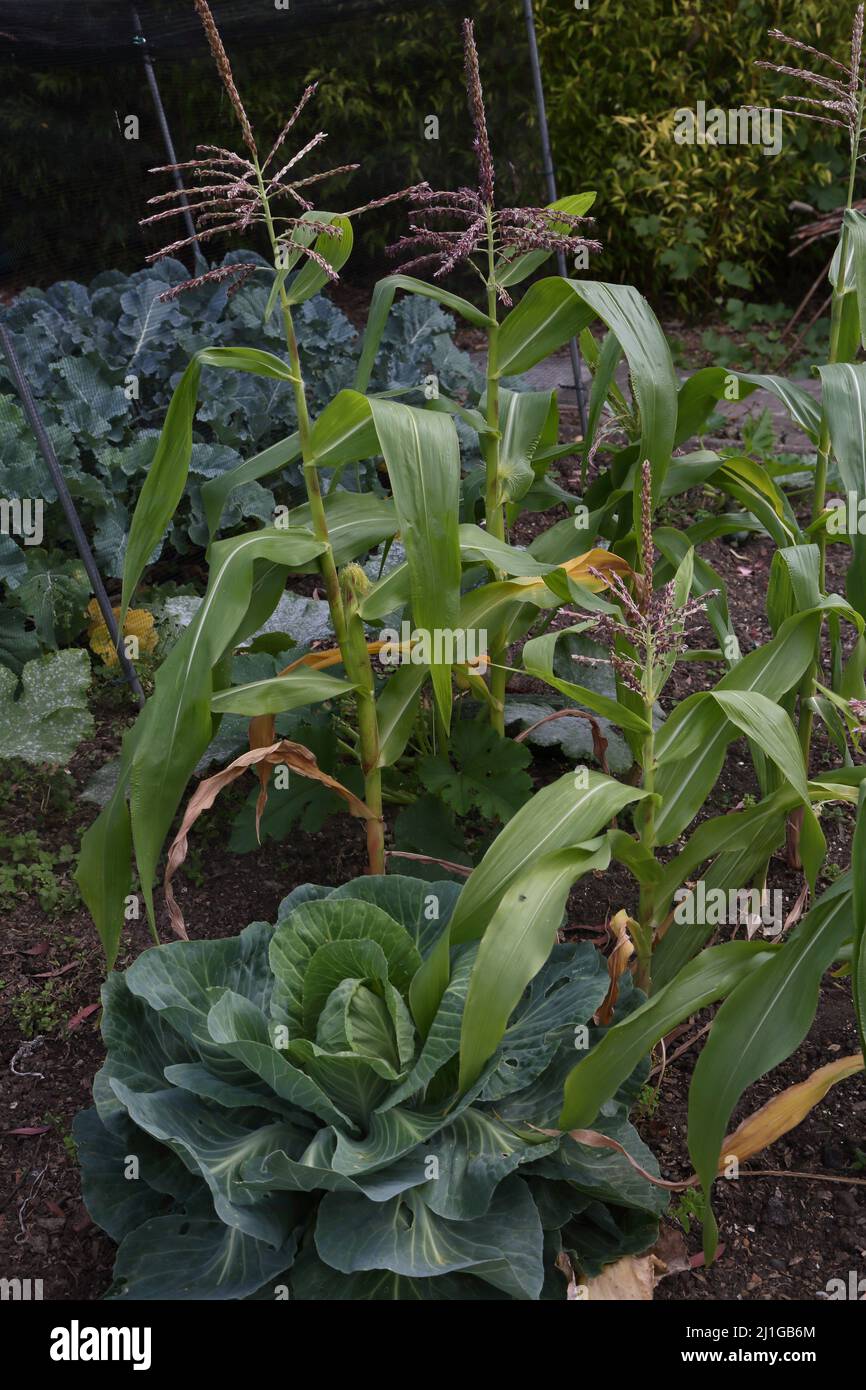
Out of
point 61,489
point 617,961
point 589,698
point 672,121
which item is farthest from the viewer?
point 672,121

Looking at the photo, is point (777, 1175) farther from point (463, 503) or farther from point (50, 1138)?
point (463, 503)

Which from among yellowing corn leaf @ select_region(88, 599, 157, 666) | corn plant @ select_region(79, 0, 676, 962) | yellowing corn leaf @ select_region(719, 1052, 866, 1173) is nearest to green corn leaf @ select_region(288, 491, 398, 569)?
corn plant @ select_region(79, 0, 676, 962)

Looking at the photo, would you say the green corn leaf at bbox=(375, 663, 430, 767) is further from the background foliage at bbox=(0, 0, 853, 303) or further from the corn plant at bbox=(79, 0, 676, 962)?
the background foliage at bbox=(0, 0, 853, 303)

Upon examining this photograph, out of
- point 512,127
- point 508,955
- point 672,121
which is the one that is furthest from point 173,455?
point 672,121

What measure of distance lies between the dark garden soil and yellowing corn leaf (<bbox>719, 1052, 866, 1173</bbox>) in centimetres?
20

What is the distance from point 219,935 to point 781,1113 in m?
1.15

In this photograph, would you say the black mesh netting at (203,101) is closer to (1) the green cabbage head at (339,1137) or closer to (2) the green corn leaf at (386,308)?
(2) the green corn leaf at (386,308)

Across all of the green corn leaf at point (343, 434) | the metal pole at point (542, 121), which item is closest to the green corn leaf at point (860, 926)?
the green corn leaf at point (343, 434)

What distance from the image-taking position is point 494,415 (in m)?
2.15

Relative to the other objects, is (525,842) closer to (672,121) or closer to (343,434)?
(343,434)

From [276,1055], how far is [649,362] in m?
1.22

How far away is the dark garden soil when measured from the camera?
177 centimetres

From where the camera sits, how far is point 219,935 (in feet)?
7.66

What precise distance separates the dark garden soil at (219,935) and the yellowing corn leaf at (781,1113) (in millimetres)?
201
